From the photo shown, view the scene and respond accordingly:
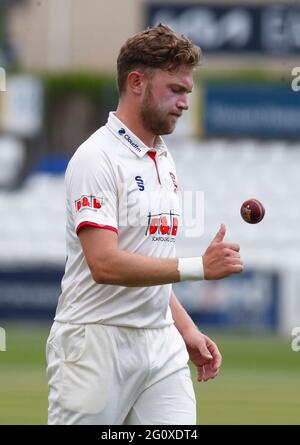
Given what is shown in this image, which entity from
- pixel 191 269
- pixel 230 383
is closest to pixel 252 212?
pixel 191 269

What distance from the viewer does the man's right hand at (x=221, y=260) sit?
17.7ft

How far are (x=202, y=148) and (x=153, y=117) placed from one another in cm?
1931

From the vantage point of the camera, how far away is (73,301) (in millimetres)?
5750

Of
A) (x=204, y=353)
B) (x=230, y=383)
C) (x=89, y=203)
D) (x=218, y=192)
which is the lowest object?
(x=230, y=383)

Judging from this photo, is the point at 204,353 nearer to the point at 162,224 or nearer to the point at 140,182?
the point at 162,224

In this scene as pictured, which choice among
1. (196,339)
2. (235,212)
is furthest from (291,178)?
(196,339)

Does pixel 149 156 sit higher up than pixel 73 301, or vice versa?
pixel 149 156

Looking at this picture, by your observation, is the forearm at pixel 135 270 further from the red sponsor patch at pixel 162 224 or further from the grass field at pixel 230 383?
the grass field at pixel 230 383

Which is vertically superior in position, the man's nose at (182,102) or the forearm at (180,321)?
the man's nose at (182,102)

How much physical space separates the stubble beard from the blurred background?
13637 mm

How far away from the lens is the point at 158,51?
5695 millimetres

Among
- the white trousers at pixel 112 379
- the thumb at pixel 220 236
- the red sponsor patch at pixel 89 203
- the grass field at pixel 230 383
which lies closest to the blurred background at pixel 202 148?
the grass field at pixel 230 383
